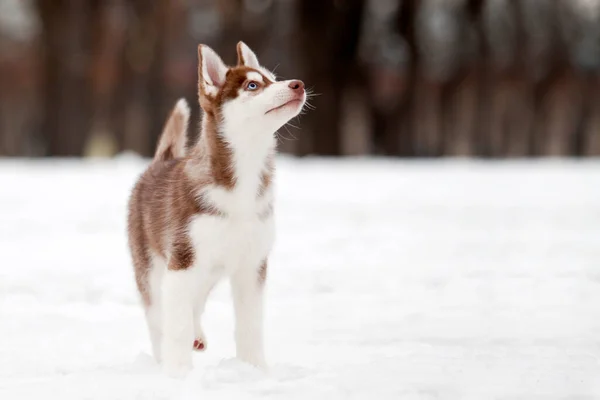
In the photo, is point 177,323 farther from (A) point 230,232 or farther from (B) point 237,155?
(B) point 237,155

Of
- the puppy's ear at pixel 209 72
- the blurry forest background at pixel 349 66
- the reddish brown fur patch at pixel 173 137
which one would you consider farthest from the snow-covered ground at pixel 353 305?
the blurry forest background at pixel 349 66

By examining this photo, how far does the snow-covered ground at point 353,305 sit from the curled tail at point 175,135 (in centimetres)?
117

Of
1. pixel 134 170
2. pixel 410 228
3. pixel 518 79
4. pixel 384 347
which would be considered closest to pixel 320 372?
pixel 384 347

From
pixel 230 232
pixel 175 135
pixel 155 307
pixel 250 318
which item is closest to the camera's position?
pixel 230 232

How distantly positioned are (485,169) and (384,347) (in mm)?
15561

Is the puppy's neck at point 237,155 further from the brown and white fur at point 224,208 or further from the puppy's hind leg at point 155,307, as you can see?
the puppy's hind leg at point 155,307

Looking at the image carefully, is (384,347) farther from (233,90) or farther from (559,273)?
(559,273)

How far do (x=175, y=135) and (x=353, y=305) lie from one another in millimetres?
1922

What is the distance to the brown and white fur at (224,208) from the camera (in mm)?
4254

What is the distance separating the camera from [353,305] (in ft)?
21.5

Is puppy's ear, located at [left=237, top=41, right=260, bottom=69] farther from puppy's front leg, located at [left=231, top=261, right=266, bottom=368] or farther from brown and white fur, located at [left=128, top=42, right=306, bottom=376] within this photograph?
puppy's front leg, located at [left=231, top=261, right=266, bottom=368]

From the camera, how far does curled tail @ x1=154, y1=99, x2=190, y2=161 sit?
552 centimetres

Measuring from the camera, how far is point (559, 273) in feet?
25.3

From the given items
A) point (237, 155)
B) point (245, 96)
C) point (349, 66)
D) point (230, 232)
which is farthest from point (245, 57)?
point (349, 66)
